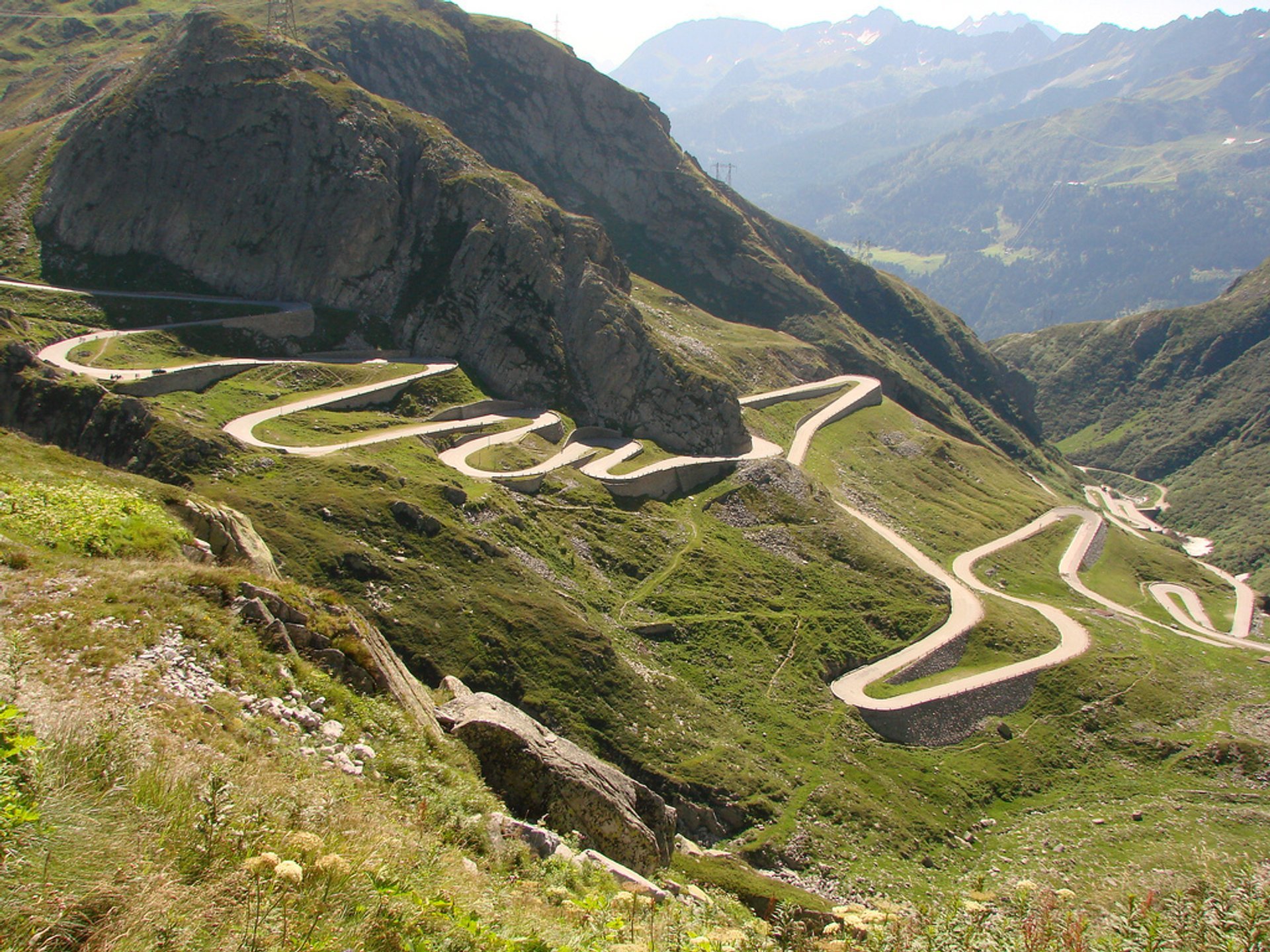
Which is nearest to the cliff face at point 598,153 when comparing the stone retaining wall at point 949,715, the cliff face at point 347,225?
the cliff face at point 347,225

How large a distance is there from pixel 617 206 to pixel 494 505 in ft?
441

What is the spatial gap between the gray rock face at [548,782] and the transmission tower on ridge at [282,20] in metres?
120

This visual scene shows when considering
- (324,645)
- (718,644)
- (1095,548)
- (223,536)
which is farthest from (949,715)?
(1095,548)

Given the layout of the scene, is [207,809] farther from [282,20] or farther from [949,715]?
[282,20]

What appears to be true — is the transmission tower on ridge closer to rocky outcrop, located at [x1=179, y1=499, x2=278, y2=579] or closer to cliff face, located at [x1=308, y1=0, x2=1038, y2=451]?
cliff face, located at [x1=308, y1=0, x2=1038, y2=451]

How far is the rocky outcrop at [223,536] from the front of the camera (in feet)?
98.6

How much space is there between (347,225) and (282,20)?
95462mm

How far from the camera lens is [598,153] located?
187 m

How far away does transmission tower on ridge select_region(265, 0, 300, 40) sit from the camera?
136 meters

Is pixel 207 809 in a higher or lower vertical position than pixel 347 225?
lower

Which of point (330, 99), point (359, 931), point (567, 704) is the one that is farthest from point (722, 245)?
point (359, 931)

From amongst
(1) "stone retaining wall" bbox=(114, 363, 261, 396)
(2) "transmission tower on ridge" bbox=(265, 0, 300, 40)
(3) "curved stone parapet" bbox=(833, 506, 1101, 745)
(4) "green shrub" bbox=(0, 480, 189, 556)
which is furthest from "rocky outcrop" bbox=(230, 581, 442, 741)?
(2) "transmission tower on ridge" bbox=(265, 0, 300, 40)

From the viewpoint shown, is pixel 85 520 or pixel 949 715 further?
pixel 949 715

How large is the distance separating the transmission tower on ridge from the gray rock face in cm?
12013
